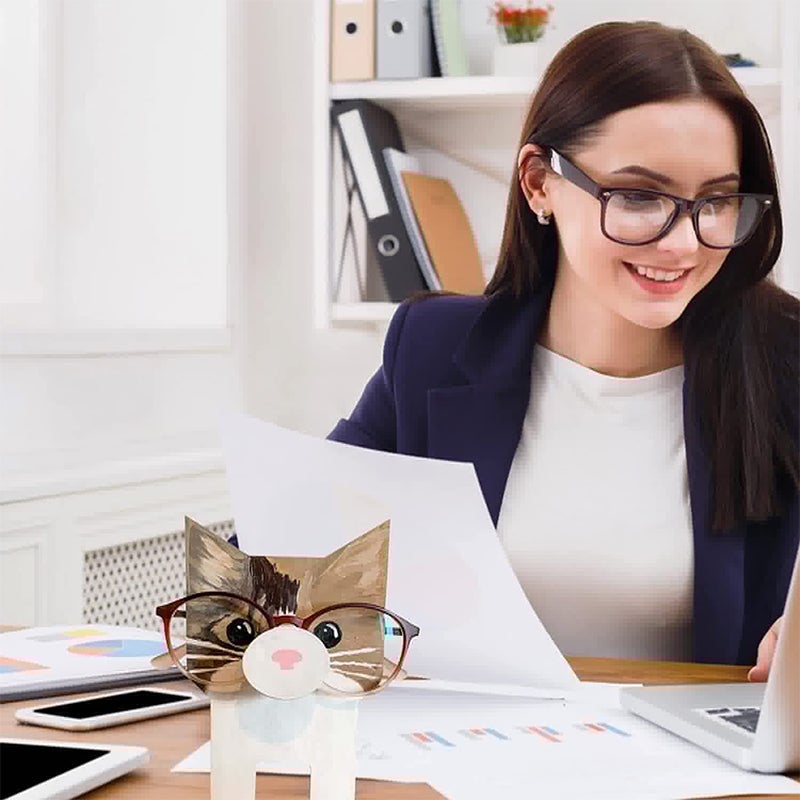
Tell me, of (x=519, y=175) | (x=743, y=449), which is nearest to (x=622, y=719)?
(x=743, y=449)

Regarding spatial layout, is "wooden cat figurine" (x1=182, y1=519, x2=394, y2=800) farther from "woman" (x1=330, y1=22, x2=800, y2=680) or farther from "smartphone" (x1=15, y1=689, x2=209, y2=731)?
"woman" (x1=330, y1=22, x2=800, y2=680)

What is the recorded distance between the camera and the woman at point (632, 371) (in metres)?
1.38

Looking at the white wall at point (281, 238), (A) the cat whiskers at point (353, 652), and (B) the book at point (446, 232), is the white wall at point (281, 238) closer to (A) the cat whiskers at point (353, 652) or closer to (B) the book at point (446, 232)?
(B) the book at point (446, 232)

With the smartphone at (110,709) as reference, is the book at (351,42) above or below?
above

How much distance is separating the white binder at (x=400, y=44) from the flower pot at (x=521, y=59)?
0.44ft

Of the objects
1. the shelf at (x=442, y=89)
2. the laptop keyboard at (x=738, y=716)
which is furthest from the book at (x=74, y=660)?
the shelf at (x=442, y=89)

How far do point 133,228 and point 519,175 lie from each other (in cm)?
110

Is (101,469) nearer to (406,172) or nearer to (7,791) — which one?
(406,172)

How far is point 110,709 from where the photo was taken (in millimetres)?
924

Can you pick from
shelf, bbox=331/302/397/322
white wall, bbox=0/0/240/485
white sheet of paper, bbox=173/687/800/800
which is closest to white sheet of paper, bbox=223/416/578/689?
white sheet of paper, bbox=173/687/800/800

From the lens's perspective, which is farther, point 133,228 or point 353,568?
point 133,228

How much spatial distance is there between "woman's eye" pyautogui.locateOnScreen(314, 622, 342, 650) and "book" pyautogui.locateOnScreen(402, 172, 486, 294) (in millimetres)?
1672

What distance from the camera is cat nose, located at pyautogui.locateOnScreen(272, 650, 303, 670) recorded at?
2.05 feet

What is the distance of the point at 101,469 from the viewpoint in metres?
2.13
